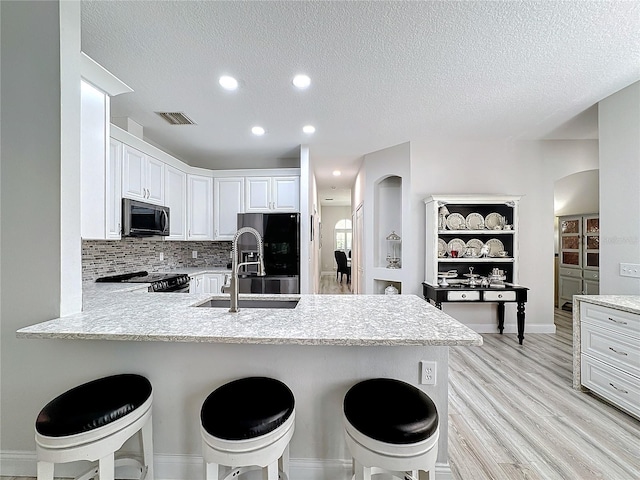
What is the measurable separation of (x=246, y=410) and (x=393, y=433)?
59 cm

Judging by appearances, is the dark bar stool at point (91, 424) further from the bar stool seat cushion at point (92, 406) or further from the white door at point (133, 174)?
the white door at point (133, 174)

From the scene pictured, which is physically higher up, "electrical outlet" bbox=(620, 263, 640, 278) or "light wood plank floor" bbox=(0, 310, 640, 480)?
"electrical outlet" bbox=(620, 263, 640, 278)

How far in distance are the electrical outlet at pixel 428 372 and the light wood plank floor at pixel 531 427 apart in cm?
62

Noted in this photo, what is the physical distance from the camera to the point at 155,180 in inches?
134

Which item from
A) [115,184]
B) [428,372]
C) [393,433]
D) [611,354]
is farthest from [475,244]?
[115,184]

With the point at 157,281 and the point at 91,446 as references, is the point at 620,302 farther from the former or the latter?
the point at 157,281

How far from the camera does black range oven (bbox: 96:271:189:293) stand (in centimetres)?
288

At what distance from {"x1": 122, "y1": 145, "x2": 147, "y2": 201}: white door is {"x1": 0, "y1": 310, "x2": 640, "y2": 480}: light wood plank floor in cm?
358

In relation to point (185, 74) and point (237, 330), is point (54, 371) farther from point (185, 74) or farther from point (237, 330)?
point (185, 74)

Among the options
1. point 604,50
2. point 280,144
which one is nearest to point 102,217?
point 280,144

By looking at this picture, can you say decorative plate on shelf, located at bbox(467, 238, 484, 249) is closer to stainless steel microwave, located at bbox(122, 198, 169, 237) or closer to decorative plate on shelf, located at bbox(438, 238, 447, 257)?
decorative plate on shelf, located at bbox(438, 238, 447, 257)

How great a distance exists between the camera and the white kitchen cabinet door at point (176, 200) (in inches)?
146

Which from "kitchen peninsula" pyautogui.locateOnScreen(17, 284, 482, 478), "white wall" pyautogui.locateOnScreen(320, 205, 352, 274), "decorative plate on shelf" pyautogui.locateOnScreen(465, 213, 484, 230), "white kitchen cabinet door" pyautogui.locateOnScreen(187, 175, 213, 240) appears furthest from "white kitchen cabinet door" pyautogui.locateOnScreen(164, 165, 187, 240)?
"white wall" pyautogui.locateOnScreen(320, 205, 352, 274)

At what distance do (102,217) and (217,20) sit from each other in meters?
1.58
